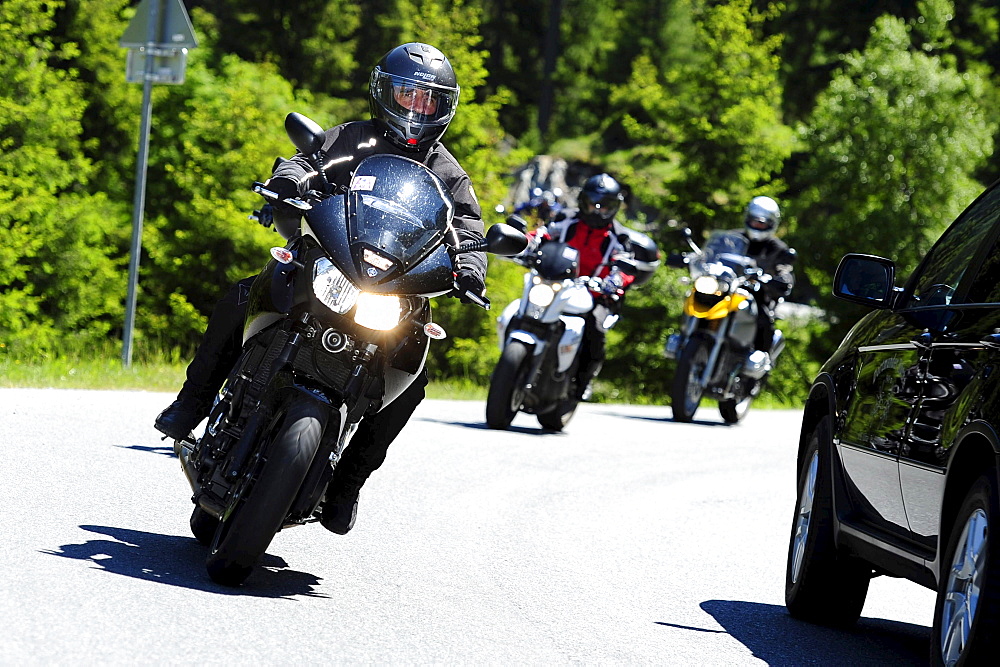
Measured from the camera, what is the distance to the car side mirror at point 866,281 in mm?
5840

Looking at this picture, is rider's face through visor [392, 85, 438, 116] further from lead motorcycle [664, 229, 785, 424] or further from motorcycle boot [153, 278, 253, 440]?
lead motorcycle [664, 229, 785, 424]

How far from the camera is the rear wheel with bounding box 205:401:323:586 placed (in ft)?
17.2

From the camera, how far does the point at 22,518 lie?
249 inches

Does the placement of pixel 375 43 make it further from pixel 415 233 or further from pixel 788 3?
pixel 415 233

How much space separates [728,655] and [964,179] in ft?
150

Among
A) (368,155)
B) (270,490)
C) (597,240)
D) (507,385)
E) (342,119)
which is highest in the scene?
(368,155)

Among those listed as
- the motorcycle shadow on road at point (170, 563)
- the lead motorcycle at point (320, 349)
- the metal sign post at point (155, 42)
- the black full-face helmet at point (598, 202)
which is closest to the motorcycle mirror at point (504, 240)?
the lead motorcycle at point (320, 349)

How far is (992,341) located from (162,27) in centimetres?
1118

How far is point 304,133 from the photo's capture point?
20.0ft

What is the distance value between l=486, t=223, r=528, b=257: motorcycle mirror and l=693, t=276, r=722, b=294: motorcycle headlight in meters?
10.5

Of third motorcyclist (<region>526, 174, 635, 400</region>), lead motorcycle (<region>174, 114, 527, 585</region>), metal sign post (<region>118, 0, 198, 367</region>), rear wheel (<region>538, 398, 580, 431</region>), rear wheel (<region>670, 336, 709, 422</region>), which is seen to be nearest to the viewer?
lead motorcycle (<region>174, 114, 527, 585</region>)

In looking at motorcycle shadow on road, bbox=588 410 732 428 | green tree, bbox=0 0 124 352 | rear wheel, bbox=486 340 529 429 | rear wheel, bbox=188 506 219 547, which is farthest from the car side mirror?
green tree, bbox=0 0 124 352

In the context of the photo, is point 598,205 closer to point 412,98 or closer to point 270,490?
point 412,98

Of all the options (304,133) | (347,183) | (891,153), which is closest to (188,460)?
(347,183)
